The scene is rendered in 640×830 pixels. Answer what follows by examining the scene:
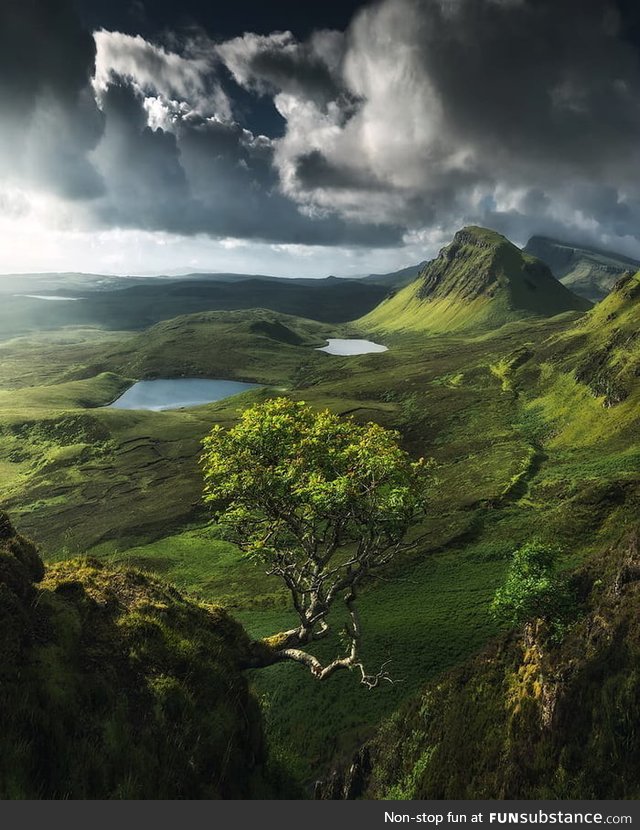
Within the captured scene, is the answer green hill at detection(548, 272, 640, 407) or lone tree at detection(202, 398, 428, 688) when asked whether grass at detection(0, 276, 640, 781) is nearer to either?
green hill at detection(548, 272, 640, 407)

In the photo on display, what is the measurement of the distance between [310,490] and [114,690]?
1139cm

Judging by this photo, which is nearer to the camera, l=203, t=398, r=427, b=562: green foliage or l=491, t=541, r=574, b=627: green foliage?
l=491, t=541, r=574, b=627: green foliage

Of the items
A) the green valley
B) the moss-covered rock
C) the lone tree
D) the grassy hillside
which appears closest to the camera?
the moss-covered rock

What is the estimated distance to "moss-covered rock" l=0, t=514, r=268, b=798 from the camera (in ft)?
37.6

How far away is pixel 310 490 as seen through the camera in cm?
2281

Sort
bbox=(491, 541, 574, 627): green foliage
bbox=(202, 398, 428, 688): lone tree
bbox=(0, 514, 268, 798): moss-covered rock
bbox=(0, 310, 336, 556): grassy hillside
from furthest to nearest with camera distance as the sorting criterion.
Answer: bbox=(0, 310, 336, 556): grassy hillside
bbox=(202, 398, 428, 688): lone tree
bbox=(491, 541, 574, 627): green foliage
bbox=(0, 514, 268, 798): moss-covered rock

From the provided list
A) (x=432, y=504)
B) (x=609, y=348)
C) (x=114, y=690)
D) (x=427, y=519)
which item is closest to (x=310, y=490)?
(x=114, y=690)

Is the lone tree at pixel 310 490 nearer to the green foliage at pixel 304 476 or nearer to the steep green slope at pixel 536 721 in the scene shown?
the green foliage at pixel 304 476

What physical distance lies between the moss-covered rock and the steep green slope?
7.50 metres

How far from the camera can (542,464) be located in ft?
271

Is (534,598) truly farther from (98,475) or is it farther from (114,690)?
(98,475)

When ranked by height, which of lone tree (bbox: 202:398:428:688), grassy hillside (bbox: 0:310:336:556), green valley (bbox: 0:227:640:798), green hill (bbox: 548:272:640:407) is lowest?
grassy hillside (bbox: 0:310:336:556)

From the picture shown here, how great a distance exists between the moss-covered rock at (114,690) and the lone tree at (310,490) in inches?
243

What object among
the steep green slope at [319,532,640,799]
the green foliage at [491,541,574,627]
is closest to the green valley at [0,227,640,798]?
the steep green slope at [319,532,640,799]
